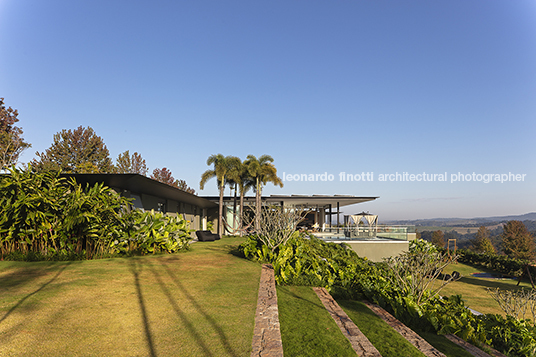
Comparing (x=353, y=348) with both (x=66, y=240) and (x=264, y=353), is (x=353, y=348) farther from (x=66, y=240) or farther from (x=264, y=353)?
(x=66, y=240)

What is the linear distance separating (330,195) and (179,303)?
21.1m

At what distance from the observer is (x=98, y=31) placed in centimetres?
1330

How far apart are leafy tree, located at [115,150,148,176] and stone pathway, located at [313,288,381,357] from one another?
4693 cm

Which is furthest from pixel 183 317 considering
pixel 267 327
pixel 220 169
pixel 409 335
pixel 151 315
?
pixel 220 169

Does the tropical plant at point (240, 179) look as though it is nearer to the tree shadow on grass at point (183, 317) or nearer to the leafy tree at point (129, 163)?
the tree shadow on grass at point (183, 317)

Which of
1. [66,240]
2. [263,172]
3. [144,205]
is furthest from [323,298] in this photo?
[263,172]

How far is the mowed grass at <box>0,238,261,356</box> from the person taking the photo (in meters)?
3.13

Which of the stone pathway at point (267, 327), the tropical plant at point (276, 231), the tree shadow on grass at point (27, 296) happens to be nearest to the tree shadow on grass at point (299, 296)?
the stone pathway at point (267, 327)

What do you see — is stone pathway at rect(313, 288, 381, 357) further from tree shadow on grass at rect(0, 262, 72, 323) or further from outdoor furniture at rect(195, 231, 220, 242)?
outdoor furniture at rect(195, 231, 220, 242)

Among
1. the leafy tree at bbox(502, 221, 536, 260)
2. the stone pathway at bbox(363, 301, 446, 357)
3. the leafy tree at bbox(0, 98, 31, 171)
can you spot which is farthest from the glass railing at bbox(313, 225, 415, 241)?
the leafy tree at bbox(502, 221, 536, 260)

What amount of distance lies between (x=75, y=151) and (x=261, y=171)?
A: 3132 centimetres

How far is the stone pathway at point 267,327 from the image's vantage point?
3.12 meters

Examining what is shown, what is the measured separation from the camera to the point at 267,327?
12.5 ft

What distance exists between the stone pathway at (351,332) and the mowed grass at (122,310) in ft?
4.48
